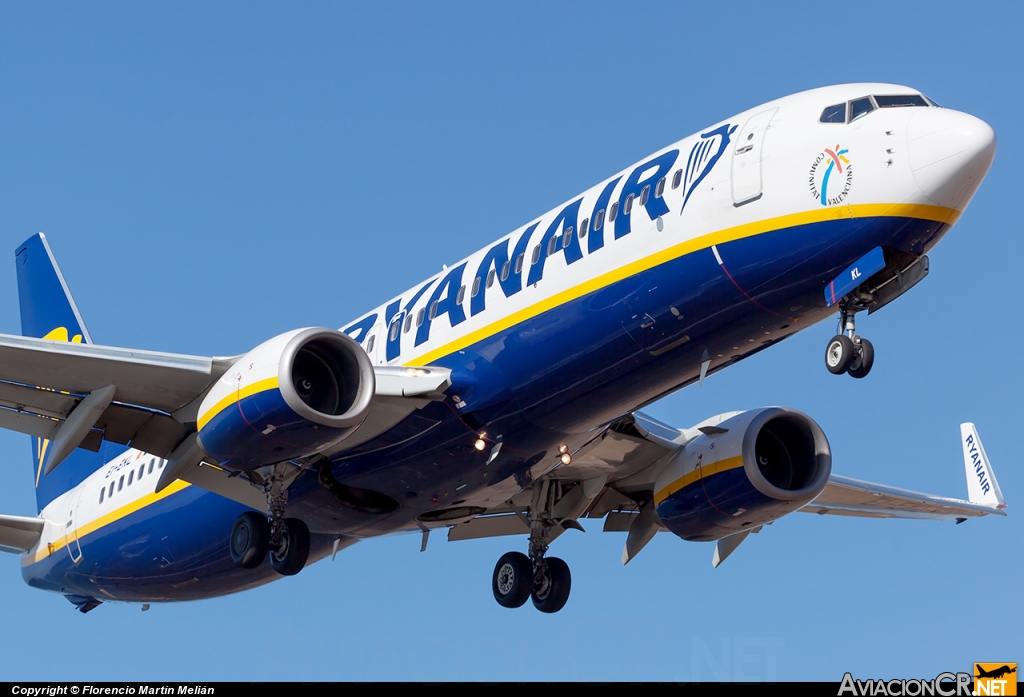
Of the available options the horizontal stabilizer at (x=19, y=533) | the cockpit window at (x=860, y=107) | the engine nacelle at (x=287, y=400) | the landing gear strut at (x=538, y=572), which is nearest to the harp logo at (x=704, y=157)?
the cockpit window at (x=860, y=107)

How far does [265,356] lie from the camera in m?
21.6

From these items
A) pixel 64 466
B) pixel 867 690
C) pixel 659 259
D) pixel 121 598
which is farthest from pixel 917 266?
pixel 64 466

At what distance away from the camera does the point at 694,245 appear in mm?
20188

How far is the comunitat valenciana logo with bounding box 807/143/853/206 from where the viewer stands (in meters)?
19.0

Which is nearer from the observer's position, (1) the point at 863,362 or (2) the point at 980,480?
(1) the point at 863,362

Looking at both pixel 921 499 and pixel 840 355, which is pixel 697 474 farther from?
pixel 840 355

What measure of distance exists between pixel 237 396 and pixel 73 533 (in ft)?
35.8

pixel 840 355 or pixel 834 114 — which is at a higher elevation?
pixel 834 114

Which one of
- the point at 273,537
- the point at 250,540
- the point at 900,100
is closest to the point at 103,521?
the point at 250,540

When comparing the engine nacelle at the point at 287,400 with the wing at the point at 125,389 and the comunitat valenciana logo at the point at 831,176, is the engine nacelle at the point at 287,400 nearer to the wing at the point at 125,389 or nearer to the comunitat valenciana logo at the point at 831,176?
the wing at the point at 125,389

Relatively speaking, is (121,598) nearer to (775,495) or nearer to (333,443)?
(333,443)

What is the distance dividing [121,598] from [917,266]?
63.6 feet

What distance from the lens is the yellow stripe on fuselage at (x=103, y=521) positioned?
2806 cm

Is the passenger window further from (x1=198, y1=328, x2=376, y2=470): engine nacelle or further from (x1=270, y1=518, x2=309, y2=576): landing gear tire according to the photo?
(x1=270, y1=518, x2=309, y2=576): landing gear tire
